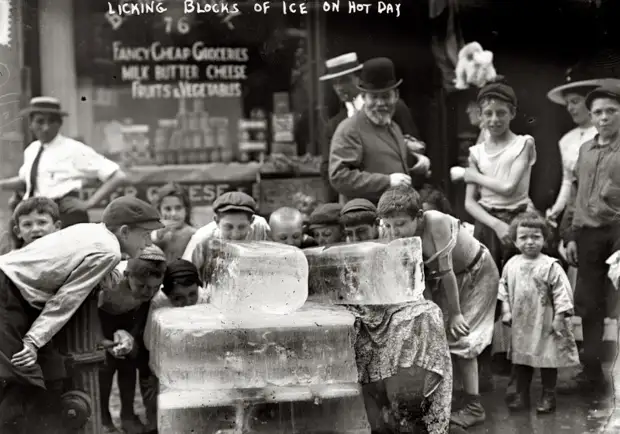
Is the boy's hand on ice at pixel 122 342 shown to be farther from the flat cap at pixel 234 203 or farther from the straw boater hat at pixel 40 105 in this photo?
the straw boater hat at pixel 40 105

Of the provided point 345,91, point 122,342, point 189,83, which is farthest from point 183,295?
point 345,91

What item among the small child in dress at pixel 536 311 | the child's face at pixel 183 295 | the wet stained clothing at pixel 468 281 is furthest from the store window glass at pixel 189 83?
the small child in dress at pixel 536 311

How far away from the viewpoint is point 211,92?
480 cm

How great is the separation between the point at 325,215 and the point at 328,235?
0.11 meters

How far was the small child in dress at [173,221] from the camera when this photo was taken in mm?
4809

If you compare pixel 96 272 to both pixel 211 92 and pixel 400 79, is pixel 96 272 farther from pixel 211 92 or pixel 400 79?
pixel 400 79

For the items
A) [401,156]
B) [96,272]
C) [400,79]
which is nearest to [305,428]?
[96,272]

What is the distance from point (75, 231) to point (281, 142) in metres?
1.19

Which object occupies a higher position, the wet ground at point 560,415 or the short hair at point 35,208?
the short hair at point 35,208

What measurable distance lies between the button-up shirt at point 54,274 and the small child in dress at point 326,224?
1090mm

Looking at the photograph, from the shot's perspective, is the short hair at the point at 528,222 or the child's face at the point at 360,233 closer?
the child's face at the point at 360,233

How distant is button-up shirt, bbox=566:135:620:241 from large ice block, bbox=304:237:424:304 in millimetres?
1137

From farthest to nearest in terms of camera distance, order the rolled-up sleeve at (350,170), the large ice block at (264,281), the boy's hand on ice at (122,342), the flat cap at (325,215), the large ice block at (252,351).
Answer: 1. the rolled-up sleeve at (350,170)
2. the flat cap at (325,215)
3. the boy's hand on ice at (122,342)
4. the large ice block at (264,281)
5. the large ice block at (252,351)

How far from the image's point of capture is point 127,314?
4.67 m
